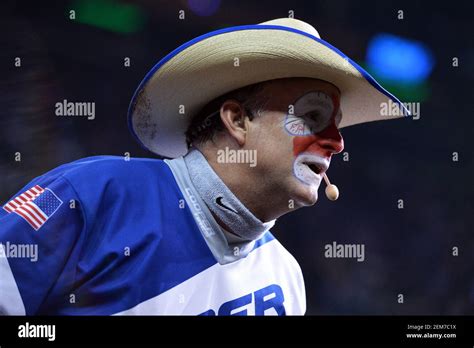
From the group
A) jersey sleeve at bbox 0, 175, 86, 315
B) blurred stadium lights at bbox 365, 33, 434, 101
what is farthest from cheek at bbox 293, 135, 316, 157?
blurred stadium lights at bbox 365, 33, 434, 101

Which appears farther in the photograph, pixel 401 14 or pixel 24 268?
pixel 401 14

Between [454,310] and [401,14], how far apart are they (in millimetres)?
1333

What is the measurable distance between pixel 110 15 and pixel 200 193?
3.99 ft

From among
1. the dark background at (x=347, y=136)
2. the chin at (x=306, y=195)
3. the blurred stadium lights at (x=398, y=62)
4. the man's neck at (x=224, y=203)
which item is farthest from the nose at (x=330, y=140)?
the blurred stadium lights at (x=398, y=62)

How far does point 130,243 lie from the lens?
1536mm

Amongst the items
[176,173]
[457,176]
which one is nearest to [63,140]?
[176,173]

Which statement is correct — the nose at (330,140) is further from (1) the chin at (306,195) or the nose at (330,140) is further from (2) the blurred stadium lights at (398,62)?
(2) the blurred stadium lights at (398,62)

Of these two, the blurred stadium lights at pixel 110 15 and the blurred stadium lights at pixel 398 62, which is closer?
the blurred stadium lights at pixel 110 15

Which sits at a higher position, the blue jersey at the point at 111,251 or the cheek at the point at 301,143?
the cheek at the point at 301,143

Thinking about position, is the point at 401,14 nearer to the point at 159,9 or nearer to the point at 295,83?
the point at 159,9

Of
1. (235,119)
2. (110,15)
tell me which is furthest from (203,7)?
(235,119)

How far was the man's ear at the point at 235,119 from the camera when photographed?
1.71 meters

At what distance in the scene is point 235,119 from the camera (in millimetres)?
1735

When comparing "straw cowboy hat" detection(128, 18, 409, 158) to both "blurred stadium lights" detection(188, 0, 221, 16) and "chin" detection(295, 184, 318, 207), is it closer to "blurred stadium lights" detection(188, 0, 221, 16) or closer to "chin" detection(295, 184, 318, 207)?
"chin" detection(295, 184, 318, 207)
